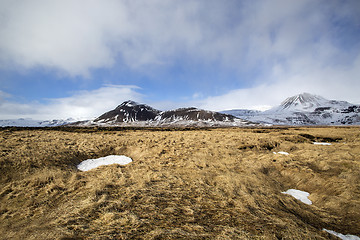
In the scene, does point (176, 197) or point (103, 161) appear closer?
point (176, 197)

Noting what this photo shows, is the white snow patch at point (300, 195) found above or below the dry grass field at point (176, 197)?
below

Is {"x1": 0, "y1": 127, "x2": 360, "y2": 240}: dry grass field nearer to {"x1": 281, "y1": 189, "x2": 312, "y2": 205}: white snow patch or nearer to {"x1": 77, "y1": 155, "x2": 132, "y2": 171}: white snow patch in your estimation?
{"x1": 281, "y1": 189, "x2": 312, "y2": 205}: white snow patch

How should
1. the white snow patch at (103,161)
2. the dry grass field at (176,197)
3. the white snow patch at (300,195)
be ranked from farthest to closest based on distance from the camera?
the white snow patch at (103,161) < the white snow patch at (300,195) < the dry grass field at (176,197)

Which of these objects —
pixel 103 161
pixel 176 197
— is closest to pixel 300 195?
pixel 176 197

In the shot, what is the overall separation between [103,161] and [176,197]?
800 centimetres

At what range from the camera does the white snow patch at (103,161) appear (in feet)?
34.3

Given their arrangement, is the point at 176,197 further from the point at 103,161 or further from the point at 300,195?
the point at 103,161

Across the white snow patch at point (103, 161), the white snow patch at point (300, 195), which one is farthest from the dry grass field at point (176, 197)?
the white snow patch at point (103, 161)

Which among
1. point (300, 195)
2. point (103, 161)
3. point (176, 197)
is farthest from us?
point (103, 161)

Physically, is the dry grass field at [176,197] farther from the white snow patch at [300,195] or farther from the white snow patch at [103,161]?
the white snow patch at [103,161]

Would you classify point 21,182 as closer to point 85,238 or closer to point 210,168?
point 85,238

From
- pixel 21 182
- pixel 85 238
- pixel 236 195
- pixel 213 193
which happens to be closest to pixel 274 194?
pixel 236 195

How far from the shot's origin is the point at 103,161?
1159cm

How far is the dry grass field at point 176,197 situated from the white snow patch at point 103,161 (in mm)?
533
